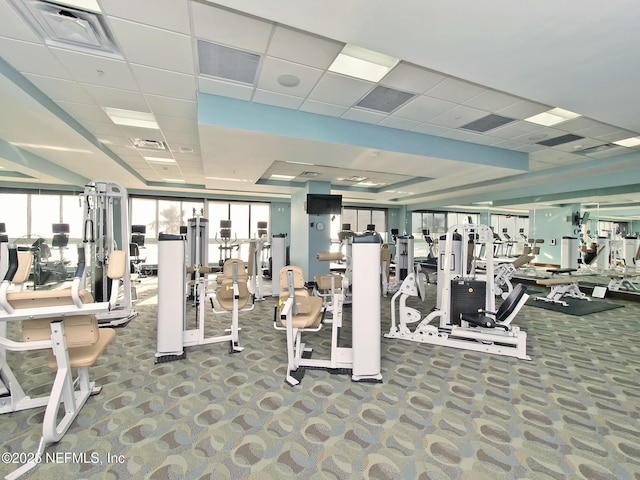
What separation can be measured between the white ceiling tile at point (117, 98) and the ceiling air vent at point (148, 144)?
1492mm

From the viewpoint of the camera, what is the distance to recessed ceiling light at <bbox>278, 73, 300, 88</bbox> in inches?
133

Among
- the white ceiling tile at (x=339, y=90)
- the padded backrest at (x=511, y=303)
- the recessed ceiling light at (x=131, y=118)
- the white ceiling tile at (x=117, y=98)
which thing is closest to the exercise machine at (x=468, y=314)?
the padded backrest at (x=511, y=303)

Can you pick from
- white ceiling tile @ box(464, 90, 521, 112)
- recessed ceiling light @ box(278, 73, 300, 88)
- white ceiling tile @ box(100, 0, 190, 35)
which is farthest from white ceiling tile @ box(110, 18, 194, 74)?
white ceiling tile @ box(464, 90, 521, 112)

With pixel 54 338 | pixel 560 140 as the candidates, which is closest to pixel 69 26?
pixel 54 338

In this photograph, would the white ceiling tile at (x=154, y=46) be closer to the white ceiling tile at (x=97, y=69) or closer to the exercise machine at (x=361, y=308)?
the white ceiling tile at (x=97, y=69)

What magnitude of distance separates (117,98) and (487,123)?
5.19m

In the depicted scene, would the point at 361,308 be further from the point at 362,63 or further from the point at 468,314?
the point at 362,63

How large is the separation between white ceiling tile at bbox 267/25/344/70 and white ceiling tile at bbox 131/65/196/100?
1135 mm

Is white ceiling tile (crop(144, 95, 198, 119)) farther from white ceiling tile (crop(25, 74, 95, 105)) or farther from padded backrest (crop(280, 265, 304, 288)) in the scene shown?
padded backrest (crop(280, 265, 304, 288))

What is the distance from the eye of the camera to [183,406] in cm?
250

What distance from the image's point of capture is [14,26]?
2521 mm

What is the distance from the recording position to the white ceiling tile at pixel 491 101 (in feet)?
12.1

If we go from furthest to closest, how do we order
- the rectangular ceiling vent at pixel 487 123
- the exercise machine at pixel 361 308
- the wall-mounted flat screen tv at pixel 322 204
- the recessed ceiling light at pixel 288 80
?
1. the wall-mounted flat screen tv at pixel 322 204
2. the rectangular ceiling vent at pixel 487 123
3. the recessed ceiling light at pixel 288 80
4. the exercise machine at pixel 361 308

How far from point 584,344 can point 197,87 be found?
5855 mm
